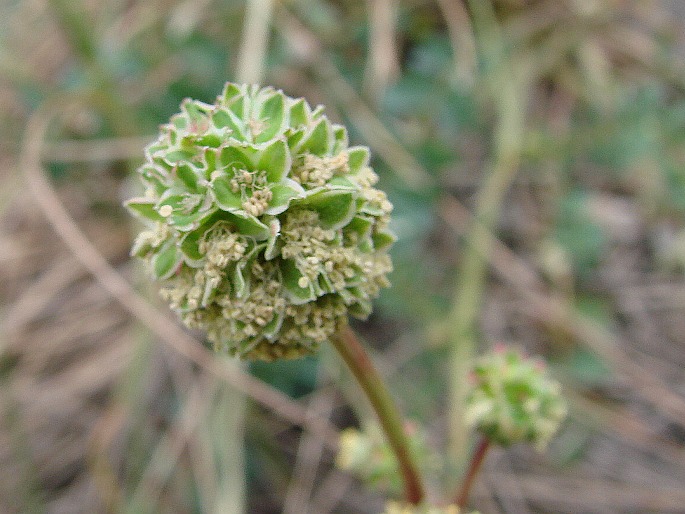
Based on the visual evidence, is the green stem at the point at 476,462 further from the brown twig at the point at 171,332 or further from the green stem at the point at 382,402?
the brown twig at the point at 171,332

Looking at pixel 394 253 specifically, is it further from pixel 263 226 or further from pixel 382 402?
pixel 263 226

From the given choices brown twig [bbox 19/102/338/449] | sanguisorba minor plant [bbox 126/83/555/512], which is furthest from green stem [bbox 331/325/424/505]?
brown twig [bbox 19/102/338/449]

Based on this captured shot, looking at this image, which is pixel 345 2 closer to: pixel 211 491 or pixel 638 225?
pixel 638 225

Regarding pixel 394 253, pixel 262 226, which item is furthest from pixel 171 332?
pixel 262 226

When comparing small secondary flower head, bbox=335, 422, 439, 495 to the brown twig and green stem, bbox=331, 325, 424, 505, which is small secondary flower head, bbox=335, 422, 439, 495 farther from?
the brown twig

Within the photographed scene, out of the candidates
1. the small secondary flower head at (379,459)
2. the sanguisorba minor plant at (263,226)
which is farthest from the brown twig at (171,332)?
the sanguisorba minor plant at (263,226)

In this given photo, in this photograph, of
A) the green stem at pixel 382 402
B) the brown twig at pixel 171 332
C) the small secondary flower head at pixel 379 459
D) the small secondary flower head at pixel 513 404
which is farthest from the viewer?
the brown twig at pixel 171 332

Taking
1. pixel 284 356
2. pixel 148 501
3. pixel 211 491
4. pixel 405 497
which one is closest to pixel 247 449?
pixel 211 491
